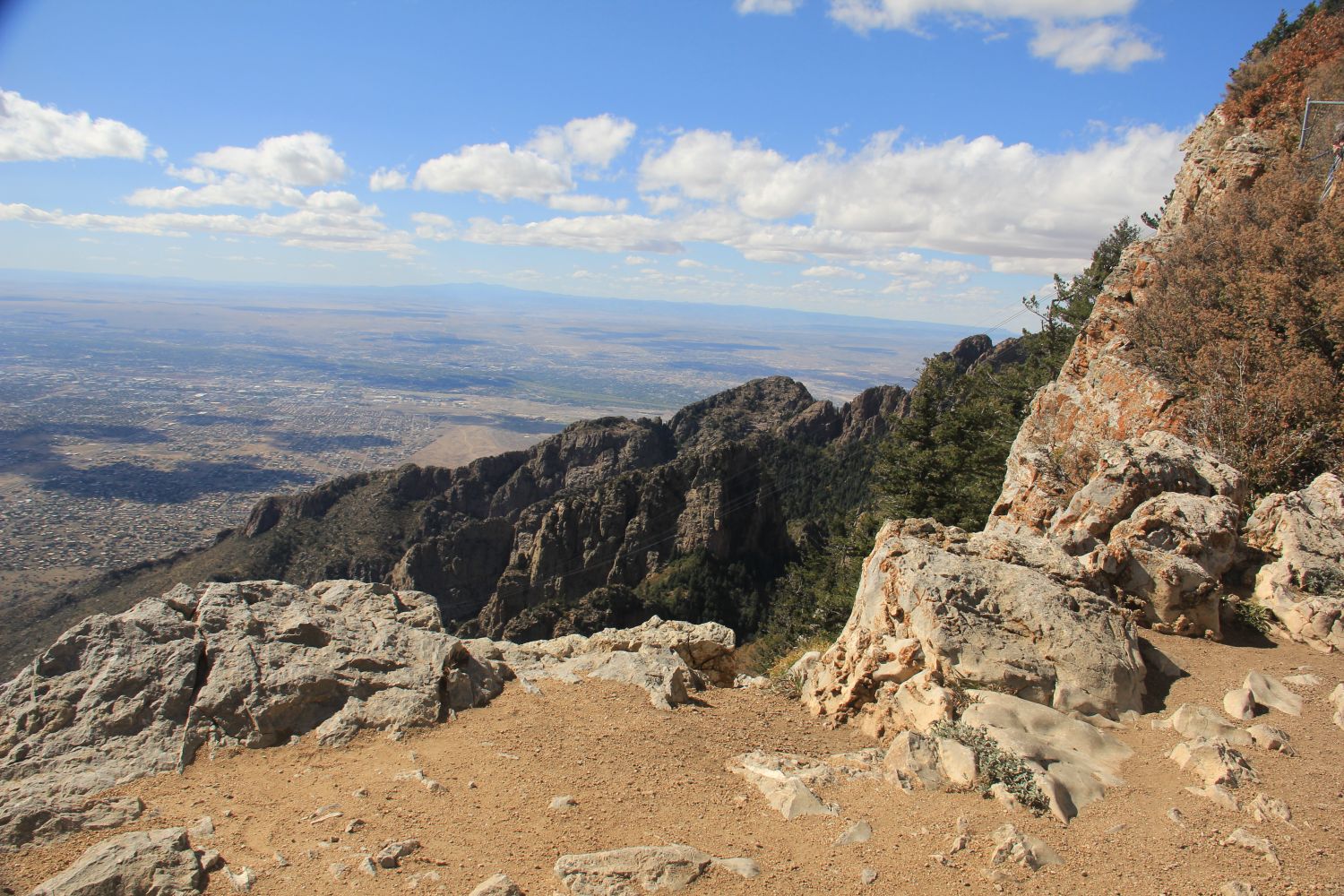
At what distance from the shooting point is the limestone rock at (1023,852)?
5289 millimetres

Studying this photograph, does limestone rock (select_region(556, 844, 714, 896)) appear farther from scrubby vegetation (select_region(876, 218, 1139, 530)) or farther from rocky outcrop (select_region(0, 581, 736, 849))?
scrubby vegetation (select_region(876, 218, 1139, 530))

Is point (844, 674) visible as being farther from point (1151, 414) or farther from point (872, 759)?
point (1151, 414)

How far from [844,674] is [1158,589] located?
4.22 m

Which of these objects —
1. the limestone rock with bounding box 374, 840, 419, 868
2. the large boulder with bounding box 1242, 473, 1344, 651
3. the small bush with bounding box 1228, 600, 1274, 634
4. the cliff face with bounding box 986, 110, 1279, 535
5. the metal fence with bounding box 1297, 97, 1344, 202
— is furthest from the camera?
the metal fence with bounding box 1297, 97, 1344, 202

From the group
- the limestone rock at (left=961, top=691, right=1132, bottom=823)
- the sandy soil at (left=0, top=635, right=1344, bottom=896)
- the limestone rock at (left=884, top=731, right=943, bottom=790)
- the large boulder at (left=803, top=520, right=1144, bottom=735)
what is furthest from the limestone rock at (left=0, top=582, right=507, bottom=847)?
the limestone rock at (left=961, top=691, right=1132, bottom=823)

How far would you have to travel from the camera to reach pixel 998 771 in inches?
246

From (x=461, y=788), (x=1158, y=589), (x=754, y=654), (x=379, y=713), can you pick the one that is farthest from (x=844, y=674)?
(x=754, y=654)

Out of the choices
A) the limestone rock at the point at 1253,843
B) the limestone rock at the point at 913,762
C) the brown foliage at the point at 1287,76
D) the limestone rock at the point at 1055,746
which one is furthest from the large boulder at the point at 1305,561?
the brown foliage at the point at 1287,76

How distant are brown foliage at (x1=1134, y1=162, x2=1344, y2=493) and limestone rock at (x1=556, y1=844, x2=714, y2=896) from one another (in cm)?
1197

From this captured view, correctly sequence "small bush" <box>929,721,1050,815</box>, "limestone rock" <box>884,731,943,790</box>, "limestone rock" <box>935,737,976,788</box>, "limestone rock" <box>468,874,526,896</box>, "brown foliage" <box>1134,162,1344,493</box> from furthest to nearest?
"brown foliage" <box>1134,162,1344,493</box> → "limestone rock" <box>884,731,943,790</box> → "limestone rock" <box>935,737,976,788</box> → "small bush" <box>929,721,1050,815</box> → "limestone rock" <box>468,874,526,896</box>

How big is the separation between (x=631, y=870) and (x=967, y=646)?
15.1 ft

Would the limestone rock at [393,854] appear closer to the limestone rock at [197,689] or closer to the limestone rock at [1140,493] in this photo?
the limestone rock at [197,689]

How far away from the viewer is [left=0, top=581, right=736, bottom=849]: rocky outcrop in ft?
22.6

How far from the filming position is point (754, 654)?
27609 mm
